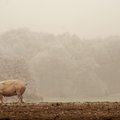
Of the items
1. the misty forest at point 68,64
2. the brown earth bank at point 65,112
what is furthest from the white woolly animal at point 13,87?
A: the misty forest at point 68,64

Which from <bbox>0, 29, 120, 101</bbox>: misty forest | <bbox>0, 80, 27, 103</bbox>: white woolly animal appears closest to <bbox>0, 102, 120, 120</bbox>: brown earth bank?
<bbox>0, 80, 27, 103</bbox>: white woolly animal

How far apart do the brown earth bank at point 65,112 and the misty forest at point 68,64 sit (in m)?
45.8

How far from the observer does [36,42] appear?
84188 millimetres

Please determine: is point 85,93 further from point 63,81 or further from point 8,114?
point 8,114

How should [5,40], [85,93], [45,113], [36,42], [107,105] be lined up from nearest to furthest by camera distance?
[45,113] → [107,105] → [85,93] → [5,40] → [36,42]

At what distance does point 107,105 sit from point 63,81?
5588 cm

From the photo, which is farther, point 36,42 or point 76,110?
point 36,42

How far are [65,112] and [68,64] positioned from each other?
61.1m

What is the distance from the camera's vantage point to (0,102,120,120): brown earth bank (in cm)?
1458

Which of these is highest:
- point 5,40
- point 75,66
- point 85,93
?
point 5,40

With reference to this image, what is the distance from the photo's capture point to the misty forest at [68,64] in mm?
71562

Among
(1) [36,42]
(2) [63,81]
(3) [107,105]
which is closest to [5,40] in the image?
(1) [36,42]

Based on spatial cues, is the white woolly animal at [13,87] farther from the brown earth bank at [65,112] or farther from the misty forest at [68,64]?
the misty forest at [68,64]

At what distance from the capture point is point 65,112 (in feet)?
52.2
